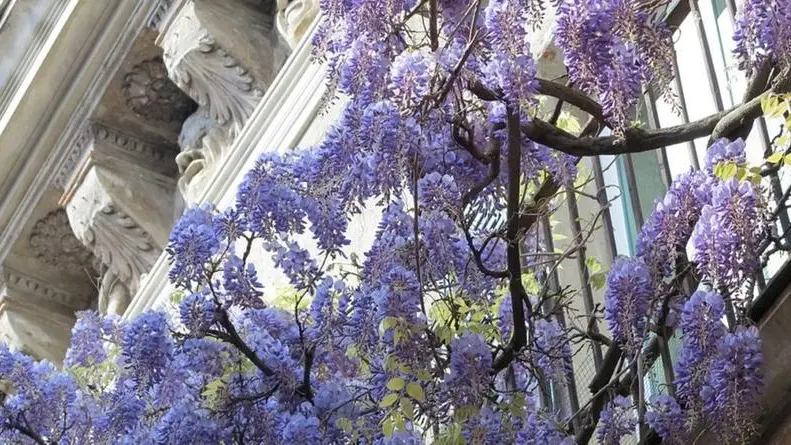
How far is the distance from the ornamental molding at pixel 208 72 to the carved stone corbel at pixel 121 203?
531 millimetres

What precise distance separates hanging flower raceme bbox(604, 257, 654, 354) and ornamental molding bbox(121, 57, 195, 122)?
12.5 ft

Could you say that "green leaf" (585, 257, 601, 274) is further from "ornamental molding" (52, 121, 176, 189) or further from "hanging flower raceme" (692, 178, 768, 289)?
"ornamental molding" (52, 121, 176, 189)

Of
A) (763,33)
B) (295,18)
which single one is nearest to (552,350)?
(763,33)

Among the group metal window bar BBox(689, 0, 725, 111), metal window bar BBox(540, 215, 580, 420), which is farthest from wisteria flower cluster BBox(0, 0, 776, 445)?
metal window bar BBox(689, 0, 725, 111)

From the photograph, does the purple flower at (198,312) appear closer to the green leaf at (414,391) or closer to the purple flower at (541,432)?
the green leaf at (414,391)

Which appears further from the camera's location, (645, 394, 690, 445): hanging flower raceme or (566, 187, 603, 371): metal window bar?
(566, 187, 603, 371): metal window bar

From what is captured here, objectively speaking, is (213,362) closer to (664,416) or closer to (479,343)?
(479,343)

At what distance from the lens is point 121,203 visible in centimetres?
736

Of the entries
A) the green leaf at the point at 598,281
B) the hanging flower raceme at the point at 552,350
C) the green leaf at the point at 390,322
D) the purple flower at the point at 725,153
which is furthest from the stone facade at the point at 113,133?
the purple flower at the point at 725,153

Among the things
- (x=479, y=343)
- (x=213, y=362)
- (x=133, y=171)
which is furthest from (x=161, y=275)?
(x=479, y=343)

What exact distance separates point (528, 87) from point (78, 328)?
1820mm

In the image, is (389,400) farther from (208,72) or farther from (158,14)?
(158,14)

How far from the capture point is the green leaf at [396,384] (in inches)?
145

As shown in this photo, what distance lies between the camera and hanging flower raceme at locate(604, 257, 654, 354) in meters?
3.82
